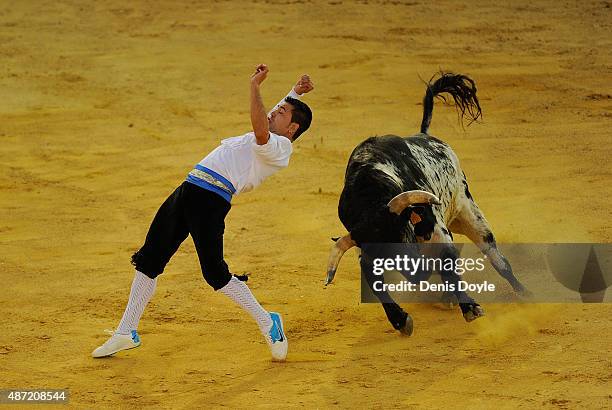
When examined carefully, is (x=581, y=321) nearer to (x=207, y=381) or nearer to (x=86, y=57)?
(x=207, y=381)

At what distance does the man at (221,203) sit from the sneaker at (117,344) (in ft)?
0.50

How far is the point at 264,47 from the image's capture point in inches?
653

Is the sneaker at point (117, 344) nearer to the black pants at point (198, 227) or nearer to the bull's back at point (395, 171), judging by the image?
the black pants at point (198, 227)

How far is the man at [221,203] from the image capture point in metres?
6.90

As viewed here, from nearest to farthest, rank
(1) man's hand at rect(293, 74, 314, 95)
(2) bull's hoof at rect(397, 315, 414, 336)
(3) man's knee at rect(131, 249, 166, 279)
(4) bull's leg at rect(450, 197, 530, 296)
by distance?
(3) man's knee at rect(131, 249, 166, 279)
(1) man's hand at rect(293, 74, 314, 95)
(2) bull's hoof at rect(397, 315, 414, 336)
(4) bull's leg at rect(450, 197, 530, 296)

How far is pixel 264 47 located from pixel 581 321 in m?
9.71

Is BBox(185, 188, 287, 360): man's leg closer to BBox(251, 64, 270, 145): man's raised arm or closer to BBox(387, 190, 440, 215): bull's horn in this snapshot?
BBox(251, 64, 270, 145): man's raised arm

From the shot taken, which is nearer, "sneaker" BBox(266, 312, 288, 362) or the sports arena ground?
the sports arena ground

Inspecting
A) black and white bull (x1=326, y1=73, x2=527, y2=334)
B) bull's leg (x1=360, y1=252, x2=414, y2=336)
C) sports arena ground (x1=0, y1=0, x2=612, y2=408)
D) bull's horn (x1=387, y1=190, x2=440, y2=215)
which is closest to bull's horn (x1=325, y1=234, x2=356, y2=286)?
black and white bull (x1=326, y1=73, x2=527, y2=334)

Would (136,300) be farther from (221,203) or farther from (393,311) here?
(393,311)

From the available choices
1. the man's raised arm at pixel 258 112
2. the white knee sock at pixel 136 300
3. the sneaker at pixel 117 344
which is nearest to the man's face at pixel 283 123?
the man's raised arm at pixel 258 112

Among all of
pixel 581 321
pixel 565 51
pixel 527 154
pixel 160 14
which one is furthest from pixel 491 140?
pixel 160 14

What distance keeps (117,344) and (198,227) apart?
3.26 feet

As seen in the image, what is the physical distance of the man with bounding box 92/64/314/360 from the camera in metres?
6.90
